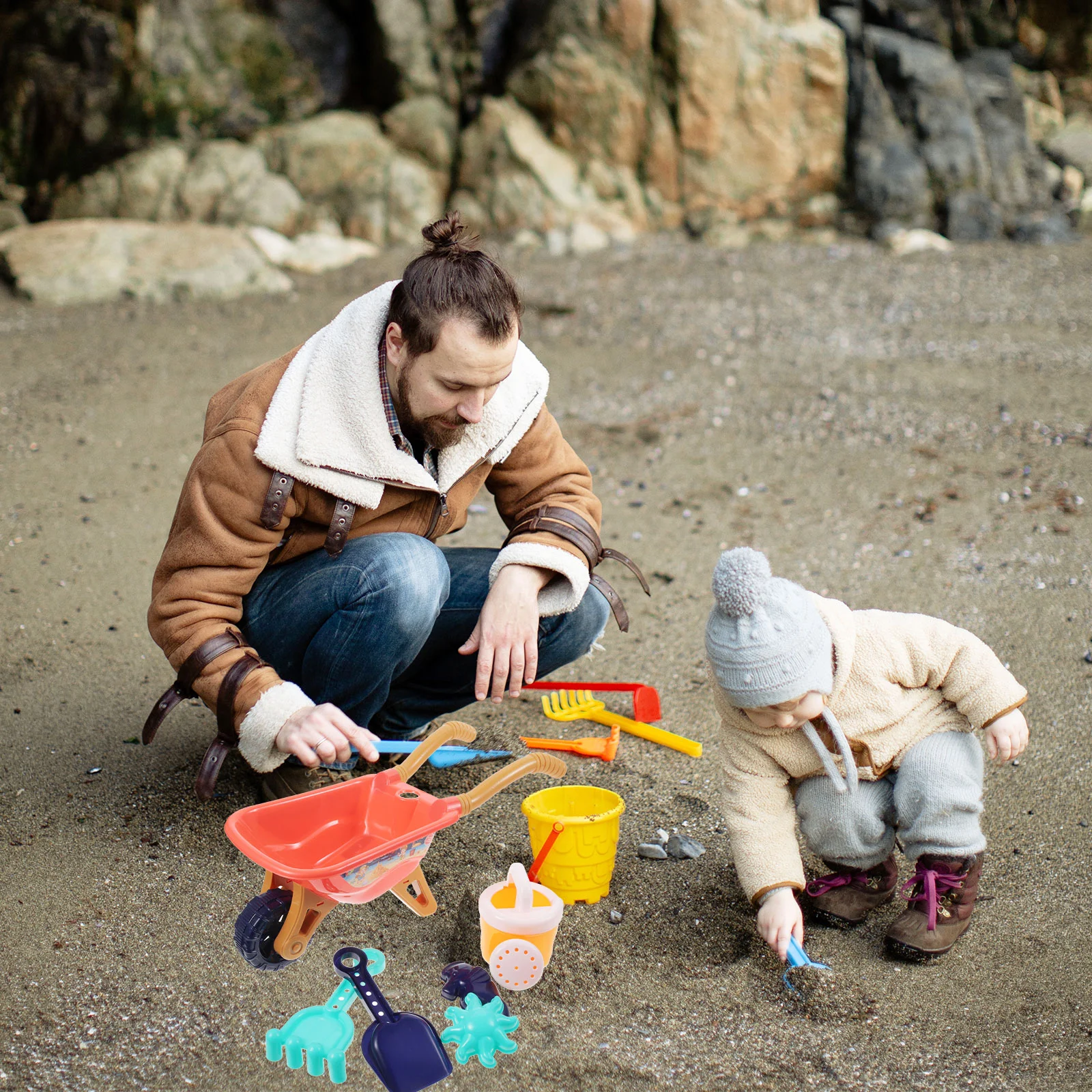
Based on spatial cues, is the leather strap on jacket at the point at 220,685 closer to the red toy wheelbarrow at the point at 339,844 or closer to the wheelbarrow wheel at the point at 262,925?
the red toy wheelbarrow at the point at 339,844

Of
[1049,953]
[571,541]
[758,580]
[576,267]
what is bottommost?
[576,267]

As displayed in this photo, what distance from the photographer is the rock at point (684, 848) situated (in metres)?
2.52

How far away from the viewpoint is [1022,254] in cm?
773

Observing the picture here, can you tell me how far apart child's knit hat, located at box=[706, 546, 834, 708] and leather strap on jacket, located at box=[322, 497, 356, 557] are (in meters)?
0.89

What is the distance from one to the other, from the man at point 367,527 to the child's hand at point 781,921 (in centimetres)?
74

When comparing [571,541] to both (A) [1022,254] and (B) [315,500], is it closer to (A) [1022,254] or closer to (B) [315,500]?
(B) [315,500]

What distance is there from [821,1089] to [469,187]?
8.01m

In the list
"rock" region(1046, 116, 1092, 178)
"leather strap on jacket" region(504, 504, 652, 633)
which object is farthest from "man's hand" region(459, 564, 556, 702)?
"rock" region(1046, 116, 1092, 178)

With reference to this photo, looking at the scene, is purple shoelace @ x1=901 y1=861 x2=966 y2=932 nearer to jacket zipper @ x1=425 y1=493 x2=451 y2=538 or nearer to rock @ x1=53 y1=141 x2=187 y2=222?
jacket zipper @ x1=425 y1=493 x2=451 y2=538

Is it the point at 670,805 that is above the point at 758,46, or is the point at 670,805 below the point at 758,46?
below

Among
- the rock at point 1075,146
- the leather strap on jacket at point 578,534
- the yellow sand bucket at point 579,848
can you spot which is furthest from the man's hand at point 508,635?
the rock at point 1075,146

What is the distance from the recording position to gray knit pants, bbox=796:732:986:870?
2.15 meters

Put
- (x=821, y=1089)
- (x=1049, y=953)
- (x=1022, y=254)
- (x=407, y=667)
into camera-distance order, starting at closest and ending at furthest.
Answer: (x=821, y=1089), (x=1049, y=953), (x=407, y=667), (x=1022, y=254)

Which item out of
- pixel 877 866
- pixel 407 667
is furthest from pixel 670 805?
pixel 407 667
